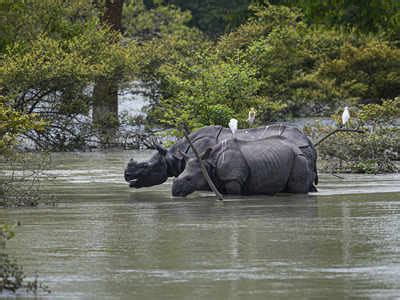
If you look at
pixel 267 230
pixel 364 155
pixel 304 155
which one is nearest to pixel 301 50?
pixel 364 155

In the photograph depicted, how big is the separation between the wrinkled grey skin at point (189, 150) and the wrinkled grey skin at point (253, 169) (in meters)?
0.28

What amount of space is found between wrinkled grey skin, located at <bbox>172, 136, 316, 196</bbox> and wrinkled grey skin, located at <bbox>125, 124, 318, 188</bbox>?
0.91 ft

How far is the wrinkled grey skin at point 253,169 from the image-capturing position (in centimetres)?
1669

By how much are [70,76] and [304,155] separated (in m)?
14.0

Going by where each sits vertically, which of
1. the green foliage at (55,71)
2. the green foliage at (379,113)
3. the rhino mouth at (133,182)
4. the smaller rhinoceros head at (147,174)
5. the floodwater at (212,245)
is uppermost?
the green foliage at (55,71)

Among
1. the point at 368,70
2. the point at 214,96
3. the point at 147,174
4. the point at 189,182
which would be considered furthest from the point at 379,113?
the point at 368,70

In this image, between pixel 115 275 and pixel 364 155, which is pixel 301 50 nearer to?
pixel 364 155

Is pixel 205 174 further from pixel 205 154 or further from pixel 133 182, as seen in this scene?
pixel 133 182

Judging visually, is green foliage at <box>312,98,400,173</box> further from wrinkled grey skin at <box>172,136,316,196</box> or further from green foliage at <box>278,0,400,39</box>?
wrinkled grey skin at <box>172,136,316,196</box>

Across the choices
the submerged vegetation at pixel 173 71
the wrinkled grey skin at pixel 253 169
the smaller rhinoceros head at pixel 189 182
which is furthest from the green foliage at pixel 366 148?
the smaller rhinoceros head at pixel 189 182

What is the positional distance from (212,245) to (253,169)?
5726mm

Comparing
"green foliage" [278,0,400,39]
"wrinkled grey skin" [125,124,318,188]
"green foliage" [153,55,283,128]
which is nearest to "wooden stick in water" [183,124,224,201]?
"wrinkled grey skin" [125,124,318,188]

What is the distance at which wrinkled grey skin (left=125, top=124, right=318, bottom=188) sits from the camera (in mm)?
17266

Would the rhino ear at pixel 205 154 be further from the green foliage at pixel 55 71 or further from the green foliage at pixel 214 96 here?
the green foliage at pixel 55 71
